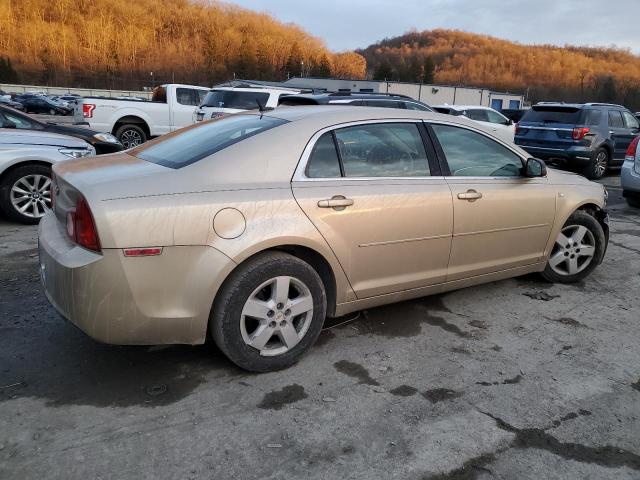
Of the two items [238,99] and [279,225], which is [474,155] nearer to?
[279,225]

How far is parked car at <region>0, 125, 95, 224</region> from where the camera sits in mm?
6203

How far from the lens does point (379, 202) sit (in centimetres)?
337

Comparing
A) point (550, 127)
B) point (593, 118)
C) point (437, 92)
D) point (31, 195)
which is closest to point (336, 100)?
point (31, 195)

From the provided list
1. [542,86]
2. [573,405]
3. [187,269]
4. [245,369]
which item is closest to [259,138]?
[187,269]

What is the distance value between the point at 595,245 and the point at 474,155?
1729mm

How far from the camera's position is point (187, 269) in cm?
276

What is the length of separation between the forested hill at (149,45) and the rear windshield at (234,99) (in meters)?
82.2

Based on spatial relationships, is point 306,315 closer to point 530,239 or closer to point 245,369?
point 245,369

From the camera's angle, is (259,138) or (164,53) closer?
(259,138)

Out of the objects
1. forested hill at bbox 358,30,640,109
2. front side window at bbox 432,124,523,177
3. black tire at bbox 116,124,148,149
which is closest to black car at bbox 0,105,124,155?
Answer: black tire at bbox 116,124,148,149

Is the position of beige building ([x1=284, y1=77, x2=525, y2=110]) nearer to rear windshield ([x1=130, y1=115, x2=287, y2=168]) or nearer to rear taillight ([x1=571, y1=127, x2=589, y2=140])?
rear taillight ([x1=571, y1=127, x2=589, y2=140])

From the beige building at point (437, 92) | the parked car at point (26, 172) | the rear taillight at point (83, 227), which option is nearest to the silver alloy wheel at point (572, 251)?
the rear taillight at point (83, 227)

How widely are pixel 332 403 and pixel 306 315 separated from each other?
0.57 m

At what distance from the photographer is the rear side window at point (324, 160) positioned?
3236 mm
